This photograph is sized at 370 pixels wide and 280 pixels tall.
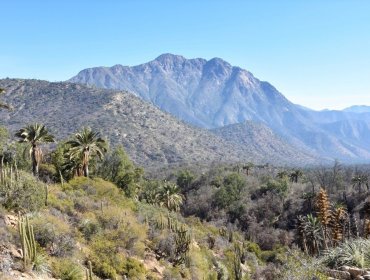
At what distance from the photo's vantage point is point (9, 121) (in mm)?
194125

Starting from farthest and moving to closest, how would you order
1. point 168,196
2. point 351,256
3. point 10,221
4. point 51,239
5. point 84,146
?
point 168,196
point 84,146
point 10,221
point 51,239
point 351,256

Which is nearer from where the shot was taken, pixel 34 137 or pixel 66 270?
pixel 66 270

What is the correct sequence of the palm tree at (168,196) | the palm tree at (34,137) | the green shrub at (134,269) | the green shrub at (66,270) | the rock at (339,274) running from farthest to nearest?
the palm tree at (168,196) → the palm tree at (34,137) → the green shrub at (134,269) → the green shrub at (66,270) → the rock at (339,274)

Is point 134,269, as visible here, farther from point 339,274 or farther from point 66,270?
point 339,274

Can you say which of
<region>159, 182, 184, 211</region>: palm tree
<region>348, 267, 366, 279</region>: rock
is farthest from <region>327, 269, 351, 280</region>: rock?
<region>159, 182, 184, 211</region>: palm tree

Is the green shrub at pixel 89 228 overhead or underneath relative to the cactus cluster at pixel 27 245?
underneath

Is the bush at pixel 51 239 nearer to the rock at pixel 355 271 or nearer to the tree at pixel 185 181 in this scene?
the rock at pixel 355 271

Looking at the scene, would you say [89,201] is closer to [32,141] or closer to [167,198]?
[32,141]

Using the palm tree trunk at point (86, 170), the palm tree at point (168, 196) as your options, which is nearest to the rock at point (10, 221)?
the palm tree trunk at point (86, 170)

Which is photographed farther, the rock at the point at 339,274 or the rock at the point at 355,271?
the rock at the point at 339,274

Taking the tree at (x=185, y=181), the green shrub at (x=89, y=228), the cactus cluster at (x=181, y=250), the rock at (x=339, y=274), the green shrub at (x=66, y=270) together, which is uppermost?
the rock at (x=339, y=274)

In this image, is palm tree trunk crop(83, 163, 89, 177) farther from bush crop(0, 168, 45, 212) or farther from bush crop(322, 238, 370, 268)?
bush crop(322, 238, 370, 268)

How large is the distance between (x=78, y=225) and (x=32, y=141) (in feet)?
59.5

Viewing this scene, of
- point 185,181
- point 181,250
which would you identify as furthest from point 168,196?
point 185,181
